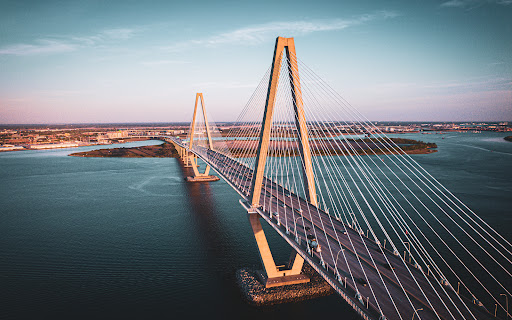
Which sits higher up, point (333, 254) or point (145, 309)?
point (333, 254)

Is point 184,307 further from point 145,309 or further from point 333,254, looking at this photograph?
point 333,254

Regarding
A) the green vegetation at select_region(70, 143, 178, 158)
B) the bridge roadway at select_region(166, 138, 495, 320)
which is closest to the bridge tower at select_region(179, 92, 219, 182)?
the green vegetation at select_region(70, 143, 178, 158)

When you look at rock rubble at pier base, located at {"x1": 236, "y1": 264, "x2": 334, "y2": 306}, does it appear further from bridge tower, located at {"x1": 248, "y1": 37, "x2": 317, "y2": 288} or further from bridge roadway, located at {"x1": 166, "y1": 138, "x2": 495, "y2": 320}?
bridge roadway, located at {"x1": 166, "y1": 138, "x2": 495, "y2": 320}

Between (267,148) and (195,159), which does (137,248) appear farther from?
(195,159)

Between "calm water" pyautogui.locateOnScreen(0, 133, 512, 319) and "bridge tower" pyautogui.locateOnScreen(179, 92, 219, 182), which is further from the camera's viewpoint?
"bridge tower" pyautogui.locateOnScreen(179, 92, 219, 182)

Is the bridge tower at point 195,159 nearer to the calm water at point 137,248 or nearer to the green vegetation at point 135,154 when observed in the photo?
the calm water at point 137,248

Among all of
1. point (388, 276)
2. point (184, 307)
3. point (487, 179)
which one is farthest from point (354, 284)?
point (487, 179)
